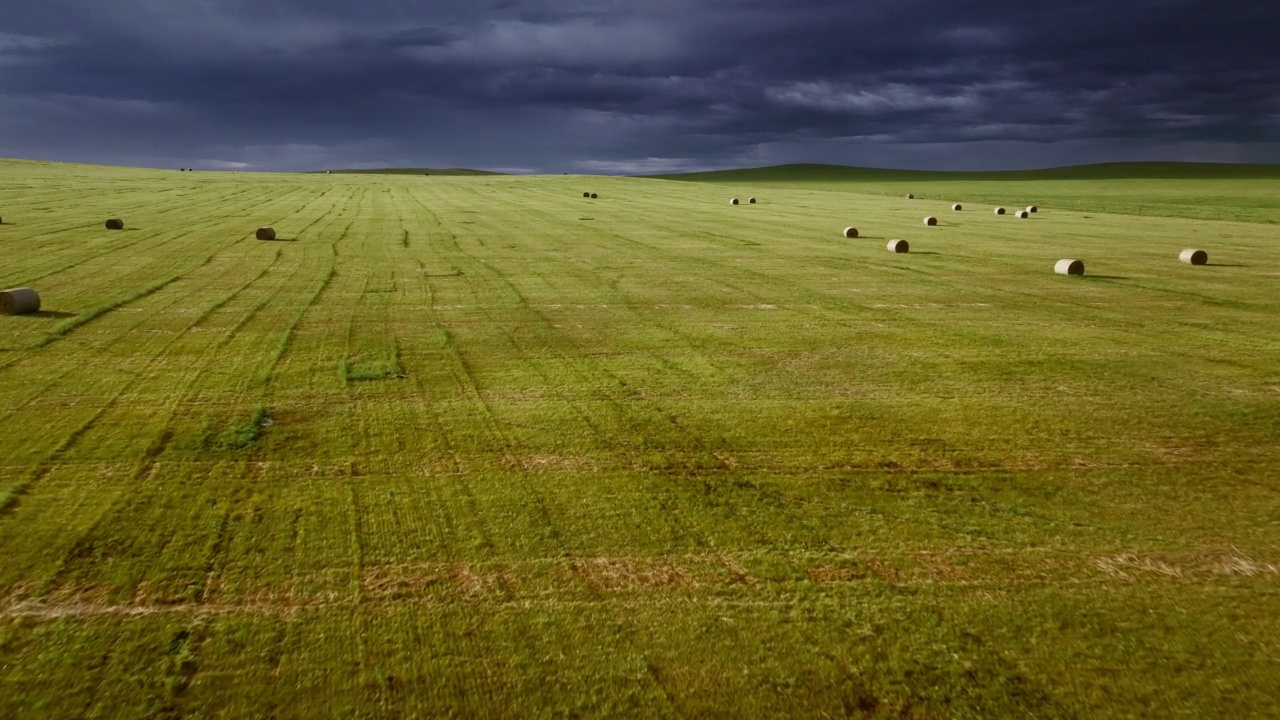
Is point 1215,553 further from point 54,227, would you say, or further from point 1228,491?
point 54,227

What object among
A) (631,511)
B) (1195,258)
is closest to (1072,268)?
(1195,258)

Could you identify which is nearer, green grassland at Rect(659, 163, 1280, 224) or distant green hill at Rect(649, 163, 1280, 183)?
green grassland at Rect(659, 163, 1280, 224)

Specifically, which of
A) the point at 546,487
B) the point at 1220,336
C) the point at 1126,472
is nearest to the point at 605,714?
the point at 546,487

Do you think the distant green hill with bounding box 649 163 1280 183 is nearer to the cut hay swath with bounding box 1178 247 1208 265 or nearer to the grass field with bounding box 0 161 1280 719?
the cut hay swath with bounding box 1178 247 1208 265

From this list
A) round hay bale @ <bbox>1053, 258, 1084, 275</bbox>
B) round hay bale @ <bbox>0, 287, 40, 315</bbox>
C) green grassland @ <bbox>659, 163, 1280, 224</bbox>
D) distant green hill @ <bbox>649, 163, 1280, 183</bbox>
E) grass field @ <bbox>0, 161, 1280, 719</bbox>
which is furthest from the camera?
distant green hill @ <bbox>649, 163, 1280, 183</bbox>

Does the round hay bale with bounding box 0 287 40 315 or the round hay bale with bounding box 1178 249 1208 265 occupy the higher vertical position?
the round hay bale with bounding box 1178 249 1208 265

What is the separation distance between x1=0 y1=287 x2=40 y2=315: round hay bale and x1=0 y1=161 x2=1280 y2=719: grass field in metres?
0.63

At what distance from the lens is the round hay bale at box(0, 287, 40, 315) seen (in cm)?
1218

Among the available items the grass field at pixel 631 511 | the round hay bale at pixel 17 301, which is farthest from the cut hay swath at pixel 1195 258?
the round hay bale at pixel 17 301

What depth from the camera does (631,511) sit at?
5926 millimetres

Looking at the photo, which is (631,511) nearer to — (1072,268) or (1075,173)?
(1072,268)

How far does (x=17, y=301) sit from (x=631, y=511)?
1185cm

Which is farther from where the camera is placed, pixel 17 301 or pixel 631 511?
pixel 17 301

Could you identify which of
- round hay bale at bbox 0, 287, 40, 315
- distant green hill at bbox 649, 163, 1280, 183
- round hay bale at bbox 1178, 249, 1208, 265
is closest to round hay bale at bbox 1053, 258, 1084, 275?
round hay bale at bbox 1178, 249, 1208, 265
